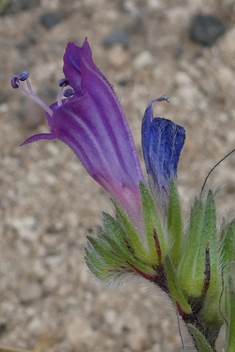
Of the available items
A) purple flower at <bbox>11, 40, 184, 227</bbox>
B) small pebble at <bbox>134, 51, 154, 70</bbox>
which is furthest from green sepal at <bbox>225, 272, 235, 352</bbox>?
small pebble at <bbox>134, 51, 154, 70</bbox>

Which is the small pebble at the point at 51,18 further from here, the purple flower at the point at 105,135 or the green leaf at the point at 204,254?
the green leaf at the point at 204,254

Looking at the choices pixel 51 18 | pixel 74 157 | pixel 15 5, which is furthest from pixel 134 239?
pixel 15 5

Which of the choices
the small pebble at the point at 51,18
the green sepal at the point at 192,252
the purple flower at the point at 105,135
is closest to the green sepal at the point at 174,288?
the green sepal at the point at 192,252

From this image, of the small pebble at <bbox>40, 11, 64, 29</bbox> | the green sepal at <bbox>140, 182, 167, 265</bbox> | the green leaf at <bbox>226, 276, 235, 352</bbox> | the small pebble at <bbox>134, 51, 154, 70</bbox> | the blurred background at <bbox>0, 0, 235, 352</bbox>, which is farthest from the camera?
the small pebble at <bbox>40, 11, 64, 29</bbox>

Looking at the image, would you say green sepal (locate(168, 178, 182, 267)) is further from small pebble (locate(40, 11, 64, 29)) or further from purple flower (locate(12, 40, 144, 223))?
small pebble (locate(40, 11, 64, 29))

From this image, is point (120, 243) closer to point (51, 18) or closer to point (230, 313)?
point (230, 313)

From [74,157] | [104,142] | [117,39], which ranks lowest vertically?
[104,142]

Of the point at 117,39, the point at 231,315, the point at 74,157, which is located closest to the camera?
the point at 231,315

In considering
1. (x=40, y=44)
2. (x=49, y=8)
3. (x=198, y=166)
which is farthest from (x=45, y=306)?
(x=49, y=8)
